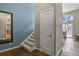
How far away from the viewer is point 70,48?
165 cm

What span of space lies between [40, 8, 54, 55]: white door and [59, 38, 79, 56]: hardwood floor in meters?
0.24

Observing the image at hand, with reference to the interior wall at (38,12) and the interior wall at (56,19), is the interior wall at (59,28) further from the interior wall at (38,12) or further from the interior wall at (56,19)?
the interior wall at (38,12)

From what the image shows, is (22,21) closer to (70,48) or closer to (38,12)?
(38,12)

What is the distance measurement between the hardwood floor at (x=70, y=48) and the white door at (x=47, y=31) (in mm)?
242

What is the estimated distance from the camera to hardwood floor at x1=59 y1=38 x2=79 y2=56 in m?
1.65

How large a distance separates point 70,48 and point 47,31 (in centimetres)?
52

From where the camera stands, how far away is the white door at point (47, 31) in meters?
1.63

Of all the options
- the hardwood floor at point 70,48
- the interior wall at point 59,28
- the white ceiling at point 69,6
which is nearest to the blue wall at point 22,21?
the interior wall at point 59,28

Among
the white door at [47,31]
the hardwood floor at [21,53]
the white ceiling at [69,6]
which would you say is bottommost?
the hardwood floor at [21,53]

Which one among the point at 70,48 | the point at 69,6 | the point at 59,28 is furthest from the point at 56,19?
the point at 70,48

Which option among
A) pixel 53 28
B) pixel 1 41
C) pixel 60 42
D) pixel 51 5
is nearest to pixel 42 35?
pixel 53 28

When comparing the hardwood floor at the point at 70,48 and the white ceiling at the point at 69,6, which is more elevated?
the white ceiling at the point at 69,6

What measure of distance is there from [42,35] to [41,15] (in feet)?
1.21

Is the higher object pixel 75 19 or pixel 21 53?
pixel 75 19
